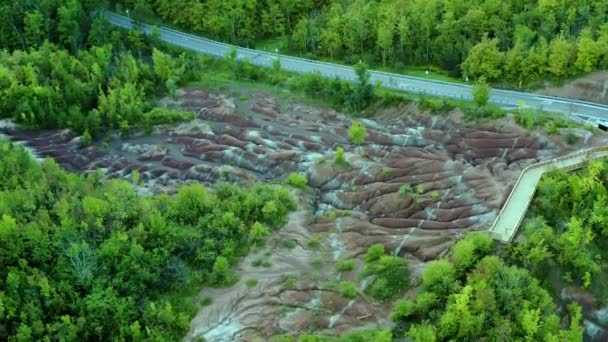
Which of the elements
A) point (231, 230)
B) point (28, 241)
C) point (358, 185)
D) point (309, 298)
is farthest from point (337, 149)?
point (28, 241)

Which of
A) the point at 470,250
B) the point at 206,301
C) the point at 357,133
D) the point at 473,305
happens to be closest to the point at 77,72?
the point at 357,133

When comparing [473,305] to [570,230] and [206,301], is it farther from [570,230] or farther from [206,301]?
[206,301]

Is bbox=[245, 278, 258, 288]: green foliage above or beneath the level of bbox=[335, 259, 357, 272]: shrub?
beneath

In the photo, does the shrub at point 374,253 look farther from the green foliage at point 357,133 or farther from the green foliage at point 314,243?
the green foliage at point 357,133

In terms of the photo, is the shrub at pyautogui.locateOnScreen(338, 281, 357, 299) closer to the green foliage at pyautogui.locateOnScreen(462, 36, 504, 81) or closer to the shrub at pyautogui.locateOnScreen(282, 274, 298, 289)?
the shrub at pyautogui.locateOnScreen(282, 274, 298, 289)

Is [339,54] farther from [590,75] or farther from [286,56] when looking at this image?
[590,75]

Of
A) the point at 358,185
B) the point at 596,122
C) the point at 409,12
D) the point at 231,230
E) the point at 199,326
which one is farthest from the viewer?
the point at 409,12

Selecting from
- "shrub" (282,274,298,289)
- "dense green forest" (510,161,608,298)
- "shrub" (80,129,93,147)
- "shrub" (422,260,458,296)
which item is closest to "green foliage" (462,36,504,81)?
"dense green forest" (510,161,608,298)
